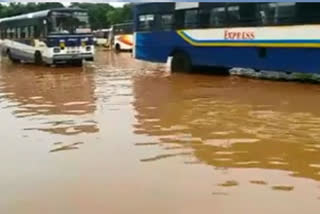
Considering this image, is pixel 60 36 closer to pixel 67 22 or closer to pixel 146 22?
pixel 67 22

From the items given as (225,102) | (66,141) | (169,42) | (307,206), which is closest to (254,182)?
(307,206)

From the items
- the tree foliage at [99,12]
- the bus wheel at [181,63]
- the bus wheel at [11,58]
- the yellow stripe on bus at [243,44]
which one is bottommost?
the bus wheel at [11,58]

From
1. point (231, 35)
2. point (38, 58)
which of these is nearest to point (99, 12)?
point (38, 58)

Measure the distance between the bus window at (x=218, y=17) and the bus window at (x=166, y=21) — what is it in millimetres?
1932

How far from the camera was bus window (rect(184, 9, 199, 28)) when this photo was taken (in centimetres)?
1764

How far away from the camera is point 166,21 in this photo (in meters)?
18.8

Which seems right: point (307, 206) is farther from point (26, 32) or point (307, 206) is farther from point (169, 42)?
point (26, 32)

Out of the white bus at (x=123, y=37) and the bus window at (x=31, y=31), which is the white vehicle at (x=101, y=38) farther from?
the bus window at (x=31, y=31)

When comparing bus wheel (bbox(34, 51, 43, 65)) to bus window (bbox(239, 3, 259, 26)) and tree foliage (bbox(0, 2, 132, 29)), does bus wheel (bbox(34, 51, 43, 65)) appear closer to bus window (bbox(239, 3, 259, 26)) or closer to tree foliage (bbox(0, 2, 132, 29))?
bus window (bbox(239, 3, 259, 26))

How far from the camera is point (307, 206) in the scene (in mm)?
4918

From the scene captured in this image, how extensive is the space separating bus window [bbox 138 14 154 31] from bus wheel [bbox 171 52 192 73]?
1.47 m

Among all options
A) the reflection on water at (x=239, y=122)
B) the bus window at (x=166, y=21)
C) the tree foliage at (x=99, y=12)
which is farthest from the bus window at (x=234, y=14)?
the tree foliage at (x=99, y=12)

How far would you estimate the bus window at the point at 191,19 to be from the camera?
57.9 ft

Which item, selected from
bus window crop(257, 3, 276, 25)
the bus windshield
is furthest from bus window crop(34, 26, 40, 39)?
bus window crop(257, 3, 276, 25)
